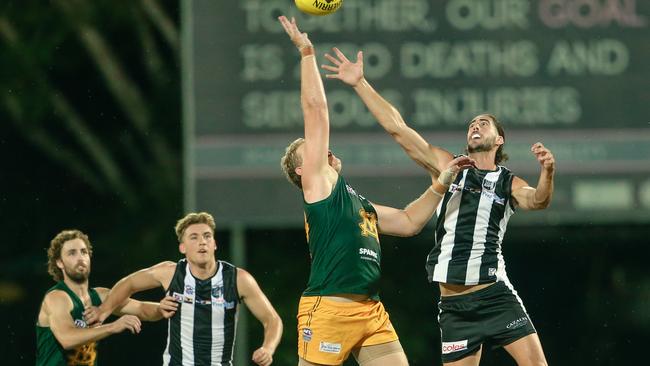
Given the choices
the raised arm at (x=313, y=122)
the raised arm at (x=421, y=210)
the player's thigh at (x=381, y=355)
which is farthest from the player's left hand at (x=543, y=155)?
the player's thigh at (x=381, y=355)

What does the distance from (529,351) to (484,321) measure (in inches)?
Result: 10.8

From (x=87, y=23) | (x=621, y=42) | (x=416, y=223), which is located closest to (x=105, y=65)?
(x=87, y=23)

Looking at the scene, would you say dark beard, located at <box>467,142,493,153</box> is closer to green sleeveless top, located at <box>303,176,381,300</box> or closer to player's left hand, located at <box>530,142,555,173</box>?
player's left hand, located at <box>530,142,555,173</box>

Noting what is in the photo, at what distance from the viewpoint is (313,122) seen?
648cm

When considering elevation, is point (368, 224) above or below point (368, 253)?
above

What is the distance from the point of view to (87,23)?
15.1m

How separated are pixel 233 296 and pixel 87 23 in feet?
27.2

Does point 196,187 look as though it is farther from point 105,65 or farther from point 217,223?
point 105,65

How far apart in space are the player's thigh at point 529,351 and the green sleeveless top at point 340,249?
0.81 metres

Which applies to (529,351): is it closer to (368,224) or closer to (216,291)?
(368,224)

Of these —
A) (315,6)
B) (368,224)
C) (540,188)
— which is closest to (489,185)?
(540,188)

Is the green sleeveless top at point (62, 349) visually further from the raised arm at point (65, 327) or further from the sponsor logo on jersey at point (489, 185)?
the sponsor logo on jersey at point (489, 185)

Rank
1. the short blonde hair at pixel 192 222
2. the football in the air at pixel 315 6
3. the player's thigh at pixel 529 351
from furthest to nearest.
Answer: the short blonde hair at pixel 192 222 → the football in the air at pixel 315 6 → the player's thigh at pixel 529 351

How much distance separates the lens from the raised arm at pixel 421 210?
21.8ft
